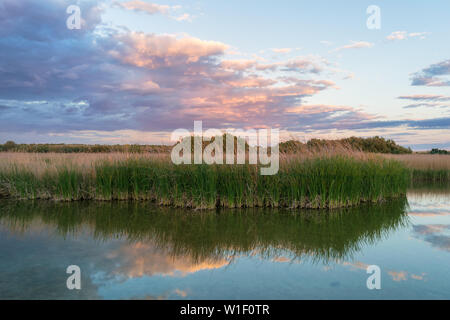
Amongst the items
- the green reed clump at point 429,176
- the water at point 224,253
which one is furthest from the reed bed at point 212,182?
the green reed clump at point 429,176

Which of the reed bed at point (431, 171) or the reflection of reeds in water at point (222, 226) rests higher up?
the reed bed at point (431, 171)

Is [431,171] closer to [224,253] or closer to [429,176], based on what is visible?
[429,176]

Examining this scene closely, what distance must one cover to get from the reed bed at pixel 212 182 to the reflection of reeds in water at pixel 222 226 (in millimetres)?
470

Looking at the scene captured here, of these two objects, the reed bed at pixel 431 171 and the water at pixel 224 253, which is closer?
the water at pixel 224 253

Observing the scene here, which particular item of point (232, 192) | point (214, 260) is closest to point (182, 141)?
point (232, 192)

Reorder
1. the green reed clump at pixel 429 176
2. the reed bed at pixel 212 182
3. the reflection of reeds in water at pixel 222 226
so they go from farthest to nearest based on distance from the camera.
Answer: the green reed clump at pixel 429 176, the reed bed at pixel 212 182, the reflection of reeds in water at pixel 222 226

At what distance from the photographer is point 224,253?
4508 millimetres

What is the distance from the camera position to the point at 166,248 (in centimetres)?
482

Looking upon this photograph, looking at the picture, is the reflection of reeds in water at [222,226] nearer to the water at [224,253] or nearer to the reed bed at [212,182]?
the water at [224,253]

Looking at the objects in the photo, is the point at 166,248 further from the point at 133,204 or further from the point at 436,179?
the point at 436,179

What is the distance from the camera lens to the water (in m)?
3.37

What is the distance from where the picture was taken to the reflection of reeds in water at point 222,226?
15.5ft

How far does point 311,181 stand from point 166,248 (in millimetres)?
4407

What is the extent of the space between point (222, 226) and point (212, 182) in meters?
1.90
